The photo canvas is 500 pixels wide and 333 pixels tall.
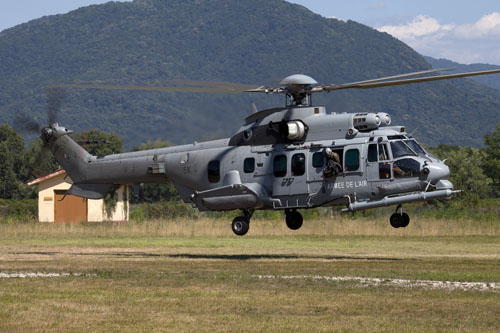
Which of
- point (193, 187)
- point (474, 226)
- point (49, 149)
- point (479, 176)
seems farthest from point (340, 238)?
point (479, 176)

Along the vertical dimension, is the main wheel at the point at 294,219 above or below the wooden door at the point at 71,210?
below

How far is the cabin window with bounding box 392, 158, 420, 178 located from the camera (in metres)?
24.3

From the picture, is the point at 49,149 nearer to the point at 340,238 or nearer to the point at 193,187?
the point at 193,187

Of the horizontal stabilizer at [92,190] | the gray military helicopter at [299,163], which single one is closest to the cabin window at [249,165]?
the gray military helicopter at [299,163]

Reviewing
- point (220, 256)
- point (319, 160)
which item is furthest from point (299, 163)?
point (220, 256)

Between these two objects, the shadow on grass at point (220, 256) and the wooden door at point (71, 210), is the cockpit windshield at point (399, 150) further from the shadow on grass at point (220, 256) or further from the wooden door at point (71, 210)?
the wooden door at point (71, 210)

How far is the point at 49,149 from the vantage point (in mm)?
32062

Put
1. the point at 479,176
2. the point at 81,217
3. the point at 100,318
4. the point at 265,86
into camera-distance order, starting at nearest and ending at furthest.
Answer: the point at 100,318 < the point at 265,86 < the point at 81,217 < the point at 479,176

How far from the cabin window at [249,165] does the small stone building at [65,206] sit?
29259mm

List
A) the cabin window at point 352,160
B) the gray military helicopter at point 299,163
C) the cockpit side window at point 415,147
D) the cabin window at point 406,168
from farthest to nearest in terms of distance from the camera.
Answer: the cabin window at point 352,160
the cockpit side window at point 415,147
the gray military helicopter at point 299,163
the cabin window at point 406,168

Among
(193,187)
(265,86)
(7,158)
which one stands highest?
(7,158)

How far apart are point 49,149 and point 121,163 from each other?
144 inches

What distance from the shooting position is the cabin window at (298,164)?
25906mm

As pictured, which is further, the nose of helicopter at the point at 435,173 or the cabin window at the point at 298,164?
the cabin window at the point at 298,164
